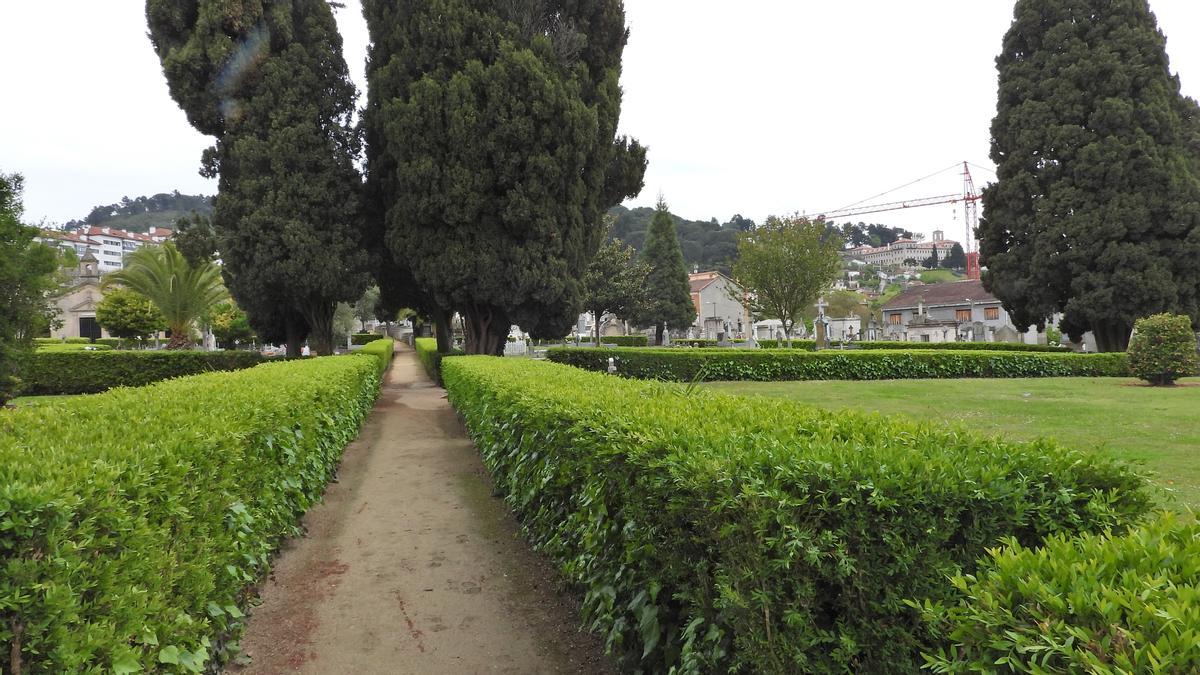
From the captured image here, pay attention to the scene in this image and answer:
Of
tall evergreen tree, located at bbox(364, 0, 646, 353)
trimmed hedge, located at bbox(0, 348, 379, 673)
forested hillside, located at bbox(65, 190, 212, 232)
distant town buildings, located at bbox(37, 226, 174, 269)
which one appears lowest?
trimmed hedge, located at bbox(0, 348, 379, 673)

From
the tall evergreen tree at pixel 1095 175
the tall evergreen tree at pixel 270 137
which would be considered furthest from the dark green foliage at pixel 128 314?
the tall evergreen tree at pixel 1095 175

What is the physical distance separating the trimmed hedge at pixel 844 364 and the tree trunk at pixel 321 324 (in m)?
7.59

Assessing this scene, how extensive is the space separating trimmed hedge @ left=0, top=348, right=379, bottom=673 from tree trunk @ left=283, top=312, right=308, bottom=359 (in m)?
18.0

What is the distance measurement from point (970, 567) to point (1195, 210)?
94.5 feet

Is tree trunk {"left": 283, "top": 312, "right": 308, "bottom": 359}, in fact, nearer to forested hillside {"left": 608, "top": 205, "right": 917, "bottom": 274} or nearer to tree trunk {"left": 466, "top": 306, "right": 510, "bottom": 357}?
tree trunk {"left": 466, "top": 306, "right": 510, "bottom": 357}

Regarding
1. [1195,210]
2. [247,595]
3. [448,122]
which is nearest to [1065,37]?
[1195,210]

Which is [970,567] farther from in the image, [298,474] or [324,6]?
[324,6]

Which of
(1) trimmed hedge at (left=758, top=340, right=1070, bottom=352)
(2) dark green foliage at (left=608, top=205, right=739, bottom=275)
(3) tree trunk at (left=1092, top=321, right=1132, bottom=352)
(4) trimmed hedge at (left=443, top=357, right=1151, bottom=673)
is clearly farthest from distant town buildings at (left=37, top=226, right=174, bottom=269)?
(4) trimmed hedge at (left=443, top=357, right=1151, bottom=673)

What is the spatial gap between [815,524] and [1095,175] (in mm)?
28004

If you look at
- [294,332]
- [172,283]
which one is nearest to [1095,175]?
[294,332]

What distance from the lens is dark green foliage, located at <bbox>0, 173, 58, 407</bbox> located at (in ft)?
33.2

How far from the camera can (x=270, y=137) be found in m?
18.4

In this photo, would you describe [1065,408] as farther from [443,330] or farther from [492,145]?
[443,330]

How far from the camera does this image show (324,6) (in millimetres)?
19828
